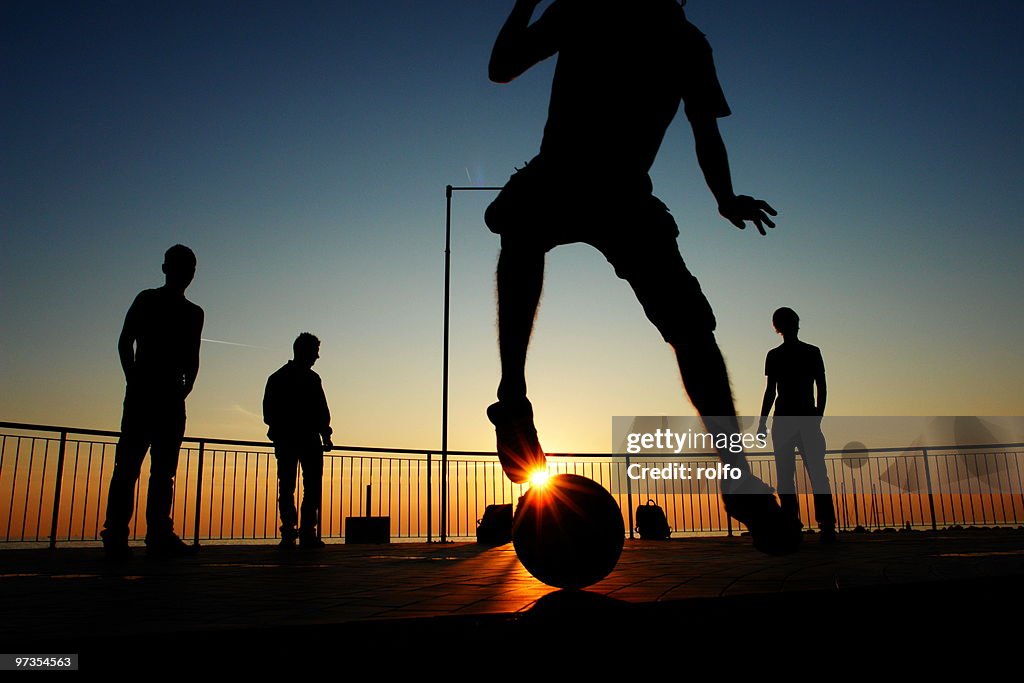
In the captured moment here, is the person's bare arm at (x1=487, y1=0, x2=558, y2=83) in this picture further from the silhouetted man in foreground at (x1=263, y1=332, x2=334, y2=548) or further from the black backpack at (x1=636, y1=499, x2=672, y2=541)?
the black backpack at (x1=636, y1=499, x2=672, y2=541)

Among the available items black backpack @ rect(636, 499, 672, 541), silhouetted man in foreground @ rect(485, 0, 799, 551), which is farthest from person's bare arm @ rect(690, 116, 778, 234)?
black backpack @ rect(636, 499, 672, 541)

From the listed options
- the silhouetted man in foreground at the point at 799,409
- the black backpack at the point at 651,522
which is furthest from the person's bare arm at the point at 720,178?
the black backpack at the point at 651,522

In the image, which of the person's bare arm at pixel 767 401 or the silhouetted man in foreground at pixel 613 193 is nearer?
the silhouetted man in foreground at pixel 613 193

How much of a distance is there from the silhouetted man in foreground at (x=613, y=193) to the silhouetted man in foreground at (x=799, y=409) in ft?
19.5

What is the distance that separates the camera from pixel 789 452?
820 cm

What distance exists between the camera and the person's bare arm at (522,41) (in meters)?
2.59

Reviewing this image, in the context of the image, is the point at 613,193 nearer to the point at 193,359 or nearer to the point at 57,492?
the point at 193,359

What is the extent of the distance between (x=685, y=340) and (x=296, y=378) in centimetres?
705

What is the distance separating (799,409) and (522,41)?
21.8 ft

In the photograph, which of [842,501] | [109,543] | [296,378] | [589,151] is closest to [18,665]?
[589,151]

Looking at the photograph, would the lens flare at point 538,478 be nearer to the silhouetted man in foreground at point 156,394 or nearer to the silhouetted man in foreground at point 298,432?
the silhouetted man in foreground at point 156,394

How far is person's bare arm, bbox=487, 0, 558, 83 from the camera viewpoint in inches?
102

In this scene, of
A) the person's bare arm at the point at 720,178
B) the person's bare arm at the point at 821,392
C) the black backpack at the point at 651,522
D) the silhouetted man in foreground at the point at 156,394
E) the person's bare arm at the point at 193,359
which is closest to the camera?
the person's bare arm at the point at 720,178

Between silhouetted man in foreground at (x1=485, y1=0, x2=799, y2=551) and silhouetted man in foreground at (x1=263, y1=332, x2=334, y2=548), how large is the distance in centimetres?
669
